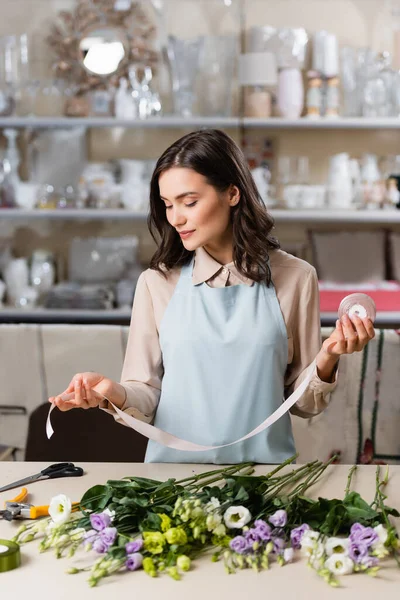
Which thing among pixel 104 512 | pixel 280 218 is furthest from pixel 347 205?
pixel 104 512

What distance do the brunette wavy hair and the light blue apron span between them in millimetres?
63

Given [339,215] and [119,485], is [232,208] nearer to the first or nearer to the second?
[119,485]

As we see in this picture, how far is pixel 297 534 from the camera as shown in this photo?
107cm

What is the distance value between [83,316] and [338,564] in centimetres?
310

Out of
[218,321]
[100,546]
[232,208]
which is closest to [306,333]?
[218,321]

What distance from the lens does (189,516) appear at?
105 cm

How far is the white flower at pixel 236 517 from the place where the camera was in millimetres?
1071

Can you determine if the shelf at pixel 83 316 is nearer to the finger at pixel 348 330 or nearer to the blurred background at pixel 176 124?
the blurred background at pixel 176 124

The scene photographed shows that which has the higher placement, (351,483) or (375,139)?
(375,139)

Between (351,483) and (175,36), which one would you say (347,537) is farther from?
(175,36)

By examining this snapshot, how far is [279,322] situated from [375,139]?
2.85 meters

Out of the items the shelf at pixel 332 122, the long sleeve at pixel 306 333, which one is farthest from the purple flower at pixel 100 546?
the shelf at pixel 332 122

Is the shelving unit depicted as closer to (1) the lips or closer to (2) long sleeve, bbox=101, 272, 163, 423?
(2) long sleeve, bbox=101, 272, 163, 423

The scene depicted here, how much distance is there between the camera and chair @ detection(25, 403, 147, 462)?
2061 mm
